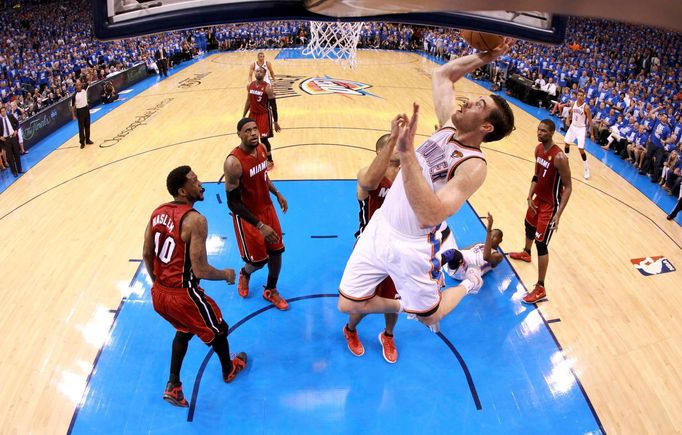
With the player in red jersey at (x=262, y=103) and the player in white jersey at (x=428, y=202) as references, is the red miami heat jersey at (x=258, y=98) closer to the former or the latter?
the player in red jersey at (x=262, y=103)

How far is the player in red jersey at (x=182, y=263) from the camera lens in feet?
10.6

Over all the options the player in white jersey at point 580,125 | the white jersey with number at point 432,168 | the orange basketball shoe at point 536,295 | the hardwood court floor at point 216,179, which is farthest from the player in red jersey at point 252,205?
the player in white jersey at point 580,125

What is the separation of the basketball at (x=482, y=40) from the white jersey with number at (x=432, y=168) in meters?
0.75

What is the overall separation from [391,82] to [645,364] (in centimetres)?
1488

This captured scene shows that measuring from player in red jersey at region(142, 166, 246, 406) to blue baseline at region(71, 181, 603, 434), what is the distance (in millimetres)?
715

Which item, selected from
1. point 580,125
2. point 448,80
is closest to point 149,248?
point 448,80

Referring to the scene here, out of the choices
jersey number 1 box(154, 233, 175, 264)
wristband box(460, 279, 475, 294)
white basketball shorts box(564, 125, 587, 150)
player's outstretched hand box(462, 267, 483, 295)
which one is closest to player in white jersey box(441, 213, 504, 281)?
player's outstretched hand box(462, 267, 483, 295)

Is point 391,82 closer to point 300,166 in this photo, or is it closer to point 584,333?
point 300,166

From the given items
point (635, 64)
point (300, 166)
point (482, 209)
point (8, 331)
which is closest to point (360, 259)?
point (8, 331)

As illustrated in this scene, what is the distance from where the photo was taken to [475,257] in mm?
5434

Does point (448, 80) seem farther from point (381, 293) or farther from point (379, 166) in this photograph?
point (381, 293)

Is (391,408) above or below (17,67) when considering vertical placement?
below

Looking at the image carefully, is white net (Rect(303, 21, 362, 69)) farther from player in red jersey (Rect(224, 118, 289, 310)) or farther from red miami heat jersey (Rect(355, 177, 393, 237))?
red miami heat jersey (Rect(355, 177, 393, 237))

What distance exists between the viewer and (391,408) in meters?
3.89
